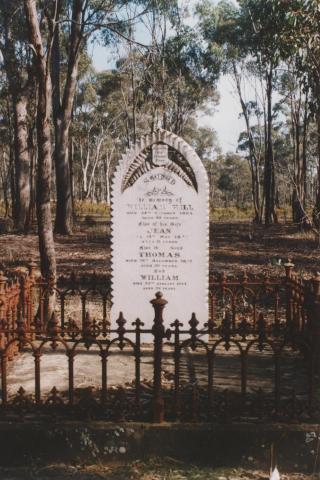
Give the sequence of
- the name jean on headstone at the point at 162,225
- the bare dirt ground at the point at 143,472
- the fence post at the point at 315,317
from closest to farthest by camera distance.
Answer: the bare dirt ground at the point at 143,472, the fence post at the point at 315,317, the name jean on headstone at the point at 162,225

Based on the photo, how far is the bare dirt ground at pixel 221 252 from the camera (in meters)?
12.3

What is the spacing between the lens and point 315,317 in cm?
479

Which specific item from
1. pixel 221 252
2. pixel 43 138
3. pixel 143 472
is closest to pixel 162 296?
pixel 143 472

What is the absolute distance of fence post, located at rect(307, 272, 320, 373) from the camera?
13.9 ft

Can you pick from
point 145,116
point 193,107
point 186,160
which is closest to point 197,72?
point 193,107

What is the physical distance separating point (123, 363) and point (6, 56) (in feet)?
66.7

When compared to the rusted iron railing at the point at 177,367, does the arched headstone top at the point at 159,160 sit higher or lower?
higher

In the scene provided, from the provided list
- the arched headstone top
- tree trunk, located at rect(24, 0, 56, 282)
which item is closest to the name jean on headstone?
the arched headstone top

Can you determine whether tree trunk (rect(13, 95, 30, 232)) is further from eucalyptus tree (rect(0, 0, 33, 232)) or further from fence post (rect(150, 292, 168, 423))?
fence post (rect(150, 292, 168, 423))

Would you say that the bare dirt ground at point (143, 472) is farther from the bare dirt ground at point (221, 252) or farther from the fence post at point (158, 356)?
the bare dirt ground at point (221, 252)

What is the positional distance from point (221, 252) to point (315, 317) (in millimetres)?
10443

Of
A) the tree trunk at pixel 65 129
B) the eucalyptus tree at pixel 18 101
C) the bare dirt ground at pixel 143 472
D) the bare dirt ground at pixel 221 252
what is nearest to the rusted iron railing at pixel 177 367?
the bare dirt ground at pixel 143 472

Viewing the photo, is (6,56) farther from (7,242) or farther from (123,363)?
(123,363)

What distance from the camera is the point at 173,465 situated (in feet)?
13.1
